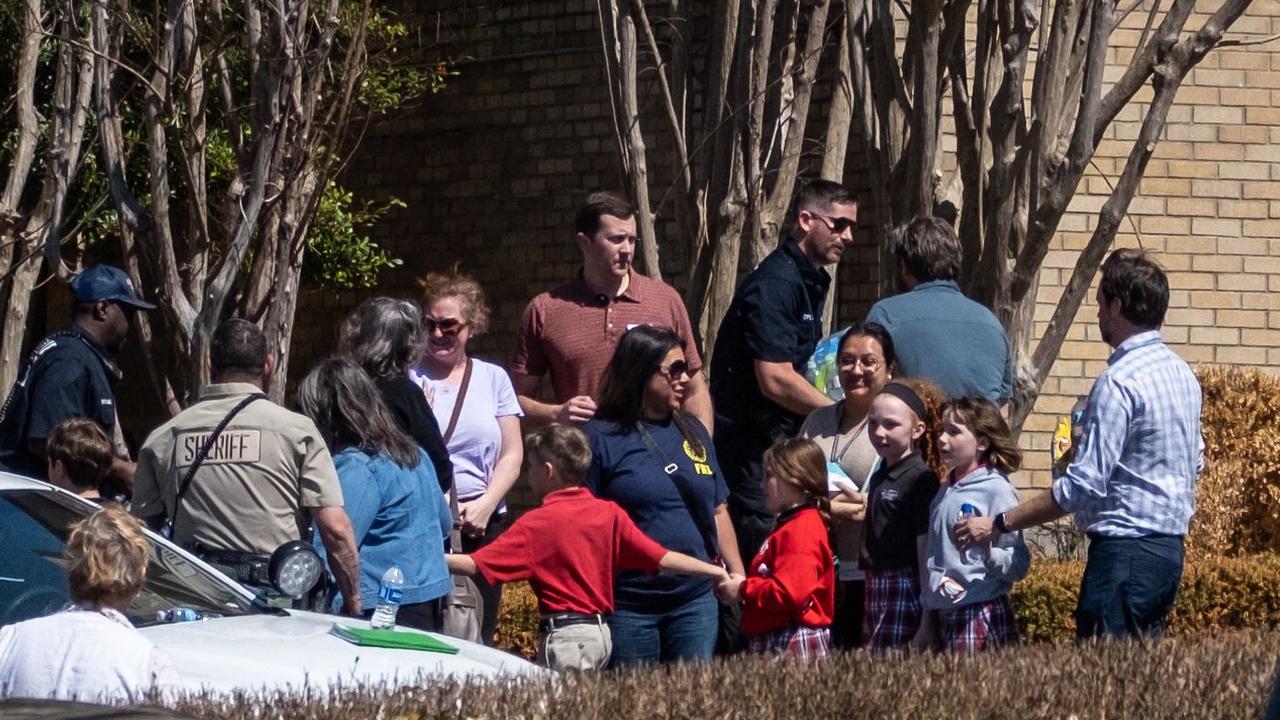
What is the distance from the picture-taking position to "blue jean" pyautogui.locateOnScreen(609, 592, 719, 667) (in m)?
6.28

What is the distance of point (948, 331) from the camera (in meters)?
6.71

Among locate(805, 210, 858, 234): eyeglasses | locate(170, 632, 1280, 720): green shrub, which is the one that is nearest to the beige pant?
locate(170, 632, 1280, 720): green shrub

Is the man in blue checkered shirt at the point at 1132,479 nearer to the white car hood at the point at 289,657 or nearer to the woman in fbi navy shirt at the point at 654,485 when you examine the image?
the woman in fbi navy shirt at the point at 654,485

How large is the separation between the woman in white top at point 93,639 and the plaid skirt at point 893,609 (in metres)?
2.68

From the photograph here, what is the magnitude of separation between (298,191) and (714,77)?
2.40 m

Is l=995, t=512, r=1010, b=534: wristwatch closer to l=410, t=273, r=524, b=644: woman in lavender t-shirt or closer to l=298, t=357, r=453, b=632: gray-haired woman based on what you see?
l=298, t=357, r=453, b=632: gray-haired woman

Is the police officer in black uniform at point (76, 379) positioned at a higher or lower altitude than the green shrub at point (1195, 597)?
higher

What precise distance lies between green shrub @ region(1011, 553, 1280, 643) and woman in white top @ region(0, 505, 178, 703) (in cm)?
615

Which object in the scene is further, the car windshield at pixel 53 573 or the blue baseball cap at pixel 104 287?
the blue baseball cap at pixel 104 287

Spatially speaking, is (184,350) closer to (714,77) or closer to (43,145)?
(714,77)

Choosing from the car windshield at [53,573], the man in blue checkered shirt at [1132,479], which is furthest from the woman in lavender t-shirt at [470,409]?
the man in blue checkered shirt at [1132,479]

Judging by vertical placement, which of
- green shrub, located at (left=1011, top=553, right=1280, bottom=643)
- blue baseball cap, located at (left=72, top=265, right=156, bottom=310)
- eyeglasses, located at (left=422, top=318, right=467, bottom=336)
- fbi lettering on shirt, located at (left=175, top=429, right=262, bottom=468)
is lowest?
green shrub, located at (left=1011, top=553, right=1280, bottom=643)

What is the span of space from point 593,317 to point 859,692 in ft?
10.1

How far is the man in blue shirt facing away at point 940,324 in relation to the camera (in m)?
6.71
